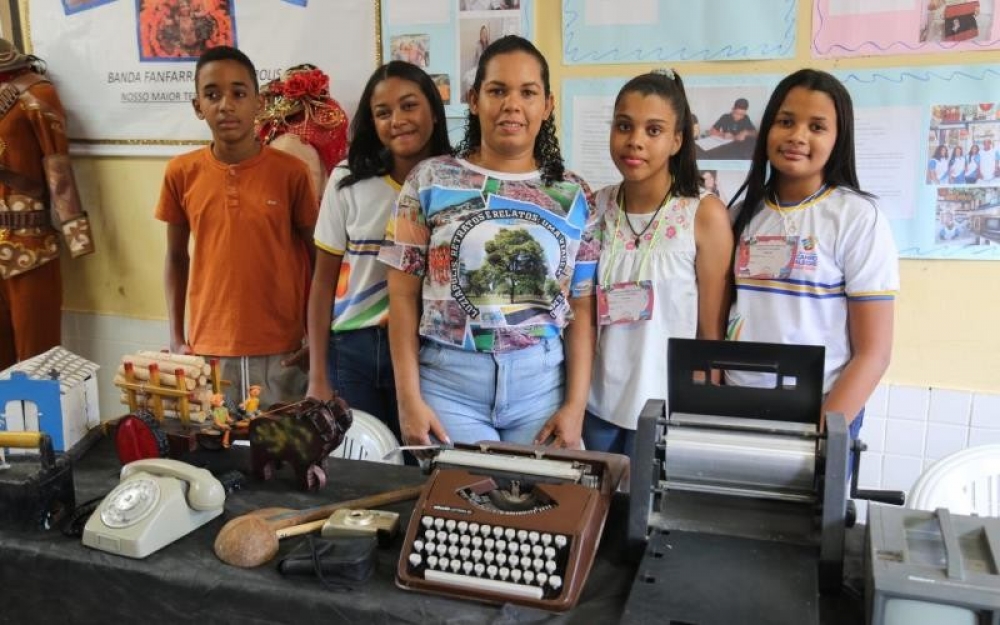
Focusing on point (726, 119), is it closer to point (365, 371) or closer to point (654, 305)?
point (654, 305)

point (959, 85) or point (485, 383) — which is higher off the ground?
point (959, 85)

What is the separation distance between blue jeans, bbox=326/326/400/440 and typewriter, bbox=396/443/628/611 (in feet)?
2.96

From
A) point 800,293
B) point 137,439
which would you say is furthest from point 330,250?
point 800,293

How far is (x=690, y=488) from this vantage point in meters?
1.19

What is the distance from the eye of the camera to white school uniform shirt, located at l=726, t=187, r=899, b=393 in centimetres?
179

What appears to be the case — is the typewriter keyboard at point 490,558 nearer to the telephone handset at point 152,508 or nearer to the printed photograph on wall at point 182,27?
the telephone handset at point 152,508

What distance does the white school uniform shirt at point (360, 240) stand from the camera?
2.13 meters

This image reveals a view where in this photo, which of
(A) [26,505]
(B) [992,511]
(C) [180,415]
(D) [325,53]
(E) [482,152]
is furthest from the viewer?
(D) [325,53]

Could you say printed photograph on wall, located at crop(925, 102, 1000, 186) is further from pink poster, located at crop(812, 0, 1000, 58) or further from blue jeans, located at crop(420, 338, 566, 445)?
blue jeans, located at crop(420, 338, 566, 445)

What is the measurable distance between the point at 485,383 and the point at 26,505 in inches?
34.9

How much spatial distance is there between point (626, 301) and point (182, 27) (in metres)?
2.49

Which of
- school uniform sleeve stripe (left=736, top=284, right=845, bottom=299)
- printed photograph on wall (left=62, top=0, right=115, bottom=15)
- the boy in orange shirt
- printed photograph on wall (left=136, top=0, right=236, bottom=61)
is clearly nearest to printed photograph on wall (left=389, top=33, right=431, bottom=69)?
the boy in orange shirt

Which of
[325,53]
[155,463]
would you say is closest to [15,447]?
[155,463]

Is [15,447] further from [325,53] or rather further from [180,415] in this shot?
[325,53]
